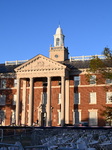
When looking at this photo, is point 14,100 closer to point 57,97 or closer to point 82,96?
point 57,97

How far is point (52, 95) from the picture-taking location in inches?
2019

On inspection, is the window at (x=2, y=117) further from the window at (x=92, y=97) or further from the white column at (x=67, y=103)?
the window at (x=92, y=97)

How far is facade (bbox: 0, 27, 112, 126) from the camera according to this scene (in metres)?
48.3

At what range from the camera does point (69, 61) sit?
55594 millimetres

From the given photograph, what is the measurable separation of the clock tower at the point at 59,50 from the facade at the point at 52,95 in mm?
5343

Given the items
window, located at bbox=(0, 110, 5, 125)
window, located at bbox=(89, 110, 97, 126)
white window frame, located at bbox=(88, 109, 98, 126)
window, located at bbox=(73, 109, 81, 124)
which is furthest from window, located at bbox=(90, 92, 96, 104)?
window, located at bbox=(0, 110, 5, 125)

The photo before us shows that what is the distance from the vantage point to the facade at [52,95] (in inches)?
1901

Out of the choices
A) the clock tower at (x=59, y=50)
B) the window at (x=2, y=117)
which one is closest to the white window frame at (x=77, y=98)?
the clock tower at (x=59, y=50)

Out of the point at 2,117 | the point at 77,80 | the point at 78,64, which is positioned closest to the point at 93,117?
the point at 77,80

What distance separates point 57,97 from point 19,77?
7988 mm

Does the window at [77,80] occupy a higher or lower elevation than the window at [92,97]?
higher

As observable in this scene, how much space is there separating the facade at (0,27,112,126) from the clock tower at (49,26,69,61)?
17.5 ft

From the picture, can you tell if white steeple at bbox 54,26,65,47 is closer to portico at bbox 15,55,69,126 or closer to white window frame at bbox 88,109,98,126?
portico at bbox 15,55,69,126

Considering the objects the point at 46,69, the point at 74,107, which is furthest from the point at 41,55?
the point at 74,107
